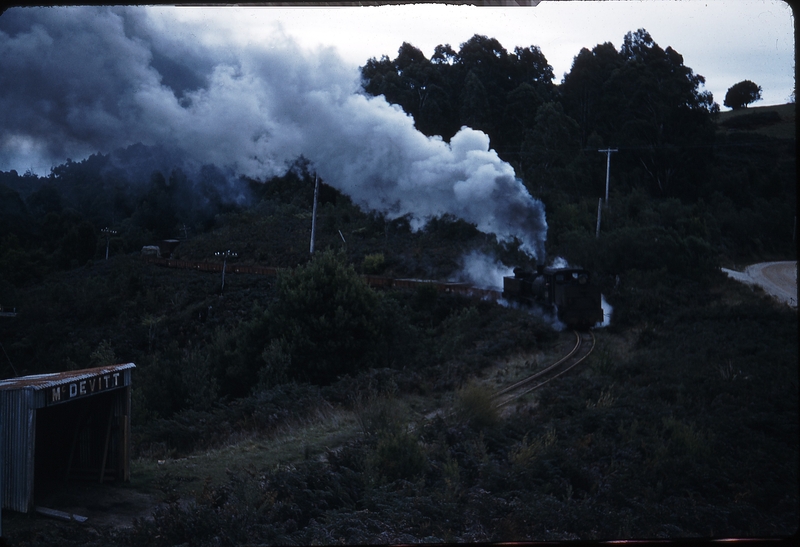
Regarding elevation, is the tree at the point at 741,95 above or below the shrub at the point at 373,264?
above

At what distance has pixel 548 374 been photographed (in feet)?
53.7

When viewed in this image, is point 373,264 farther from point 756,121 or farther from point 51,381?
point 756,121

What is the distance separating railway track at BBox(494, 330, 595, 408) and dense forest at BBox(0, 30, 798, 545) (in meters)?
0.98

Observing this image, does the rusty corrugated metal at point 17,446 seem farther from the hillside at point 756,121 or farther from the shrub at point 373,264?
the hillside at point 756,121

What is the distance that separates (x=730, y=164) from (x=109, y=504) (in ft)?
138

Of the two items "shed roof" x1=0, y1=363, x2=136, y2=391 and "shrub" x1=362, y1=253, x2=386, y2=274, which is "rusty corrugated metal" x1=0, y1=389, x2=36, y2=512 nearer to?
"shed roof" x1=0, y1=363, x2=136, y2=391

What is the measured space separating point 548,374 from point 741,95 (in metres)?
26.8

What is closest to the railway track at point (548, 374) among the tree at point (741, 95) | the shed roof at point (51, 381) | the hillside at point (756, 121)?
the shed roof at point (51, 381)

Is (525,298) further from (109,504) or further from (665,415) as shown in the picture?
(109,504)

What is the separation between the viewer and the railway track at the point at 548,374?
14244mm

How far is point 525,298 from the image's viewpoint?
2556cm

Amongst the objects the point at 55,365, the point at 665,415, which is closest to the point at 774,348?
the point at 665,415

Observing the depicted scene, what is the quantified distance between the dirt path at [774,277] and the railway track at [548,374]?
704cm

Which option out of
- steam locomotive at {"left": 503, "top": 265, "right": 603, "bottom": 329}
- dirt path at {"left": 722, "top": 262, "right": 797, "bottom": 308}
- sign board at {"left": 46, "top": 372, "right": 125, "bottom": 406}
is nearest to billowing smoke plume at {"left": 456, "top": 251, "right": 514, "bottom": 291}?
steam locomotive at {"left": 503, "top": 265, "right": 603, "bottom": 329}
